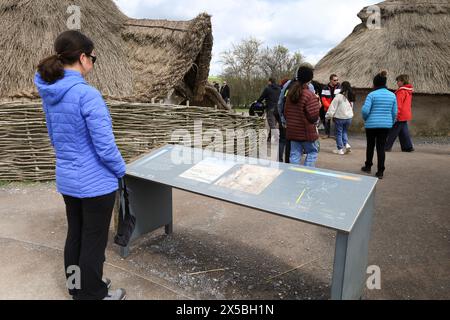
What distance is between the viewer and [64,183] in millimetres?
2408

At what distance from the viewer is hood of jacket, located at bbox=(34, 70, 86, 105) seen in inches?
88.7

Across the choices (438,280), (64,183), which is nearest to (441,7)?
(438,280)

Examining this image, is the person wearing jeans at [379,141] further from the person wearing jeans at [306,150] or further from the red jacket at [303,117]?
the red jacket at [303,117]

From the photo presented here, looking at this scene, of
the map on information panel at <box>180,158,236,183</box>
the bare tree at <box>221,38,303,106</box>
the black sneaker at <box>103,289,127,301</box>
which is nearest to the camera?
the black sneaker at <box>103,289,127,301</box>

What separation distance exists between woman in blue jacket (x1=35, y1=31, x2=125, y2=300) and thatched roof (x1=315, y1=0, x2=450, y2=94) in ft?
32.8

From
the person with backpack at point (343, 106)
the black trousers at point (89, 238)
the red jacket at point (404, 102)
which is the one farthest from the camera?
the red jacket at point (404, 102)

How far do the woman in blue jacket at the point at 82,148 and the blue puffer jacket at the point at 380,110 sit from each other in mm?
4556

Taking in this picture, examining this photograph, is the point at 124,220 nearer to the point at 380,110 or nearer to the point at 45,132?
the point at 45,132

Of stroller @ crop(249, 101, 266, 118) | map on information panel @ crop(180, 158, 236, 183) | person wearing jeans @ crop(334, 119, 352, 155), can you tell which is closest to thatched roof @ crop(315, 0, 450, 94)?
person wearing jeans @ crop(334, 119, 352, 155)

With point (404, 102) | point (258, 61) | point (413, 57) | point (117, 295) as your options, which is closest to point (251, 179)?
point (117, 295)

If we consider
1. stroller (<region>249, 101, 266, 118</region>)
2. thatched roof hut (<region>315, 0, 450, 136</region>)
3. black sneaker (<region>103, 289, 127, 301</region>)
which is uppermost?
thatched roof hut (<region>315, 0, 450, 136</region>)

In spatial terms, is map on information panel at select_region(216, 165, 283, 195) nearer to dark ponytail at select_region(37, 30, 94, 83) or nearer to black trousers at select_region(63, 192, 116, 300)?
black trousers at select_region(63, 192, 116, 300)

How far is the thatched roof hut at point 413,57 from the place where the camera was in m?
10.8

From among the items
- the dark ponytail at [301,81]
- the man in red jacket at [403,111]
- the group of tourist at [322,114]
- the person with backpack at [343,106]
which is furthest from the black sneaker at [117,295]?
the man in red jacket at [403,111]
